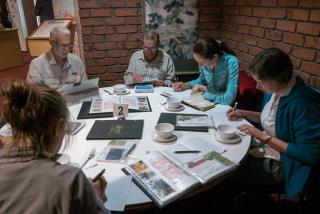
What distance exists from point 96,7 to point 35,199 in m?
2.50

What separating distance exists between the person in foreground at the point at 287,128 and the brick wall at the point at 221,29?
65cm

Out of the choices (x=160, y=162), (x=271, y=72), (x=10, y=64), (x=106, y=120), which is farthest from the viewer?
(x=10, y=64)

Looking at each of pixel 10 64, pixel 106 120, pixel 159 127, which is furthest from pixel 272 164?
pixel 10 64

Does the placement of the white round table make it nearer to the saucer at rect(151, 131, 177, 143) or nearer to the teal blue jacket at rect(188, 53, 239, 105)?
the saucer at rect(151, 131, 177, 143)

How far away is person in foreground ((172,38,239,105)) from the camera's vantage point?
205cm

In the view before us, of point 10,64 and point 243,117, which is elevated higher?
point 243,117

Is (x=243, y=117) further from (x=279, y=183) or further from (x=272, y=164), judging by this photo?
A: (x=279, y=183)

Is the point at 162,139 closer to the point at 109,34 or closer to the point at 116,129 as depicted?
the point at 116,129

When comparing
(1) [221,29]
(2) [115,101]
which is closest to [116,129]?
(2) [115,101]

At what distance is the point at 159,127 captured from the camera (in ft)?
4.79

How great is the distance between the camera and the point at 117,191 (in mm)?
1053

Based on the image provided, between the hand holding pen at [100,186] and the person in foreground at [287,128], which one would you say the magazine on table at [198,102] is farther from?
the hand holding pen at [100,186]

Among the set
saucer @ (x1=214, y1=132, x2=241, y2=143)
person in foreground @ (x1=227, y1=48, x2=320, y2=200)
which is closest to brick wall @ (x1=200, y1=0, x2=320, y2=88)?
person in foreground @ (x1=227, y1=48, x2=320, y2=200)

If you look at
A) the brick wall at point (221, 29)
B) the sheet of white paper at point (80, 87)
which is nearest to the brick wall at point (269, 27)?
the brick wall at point (221, 29)
